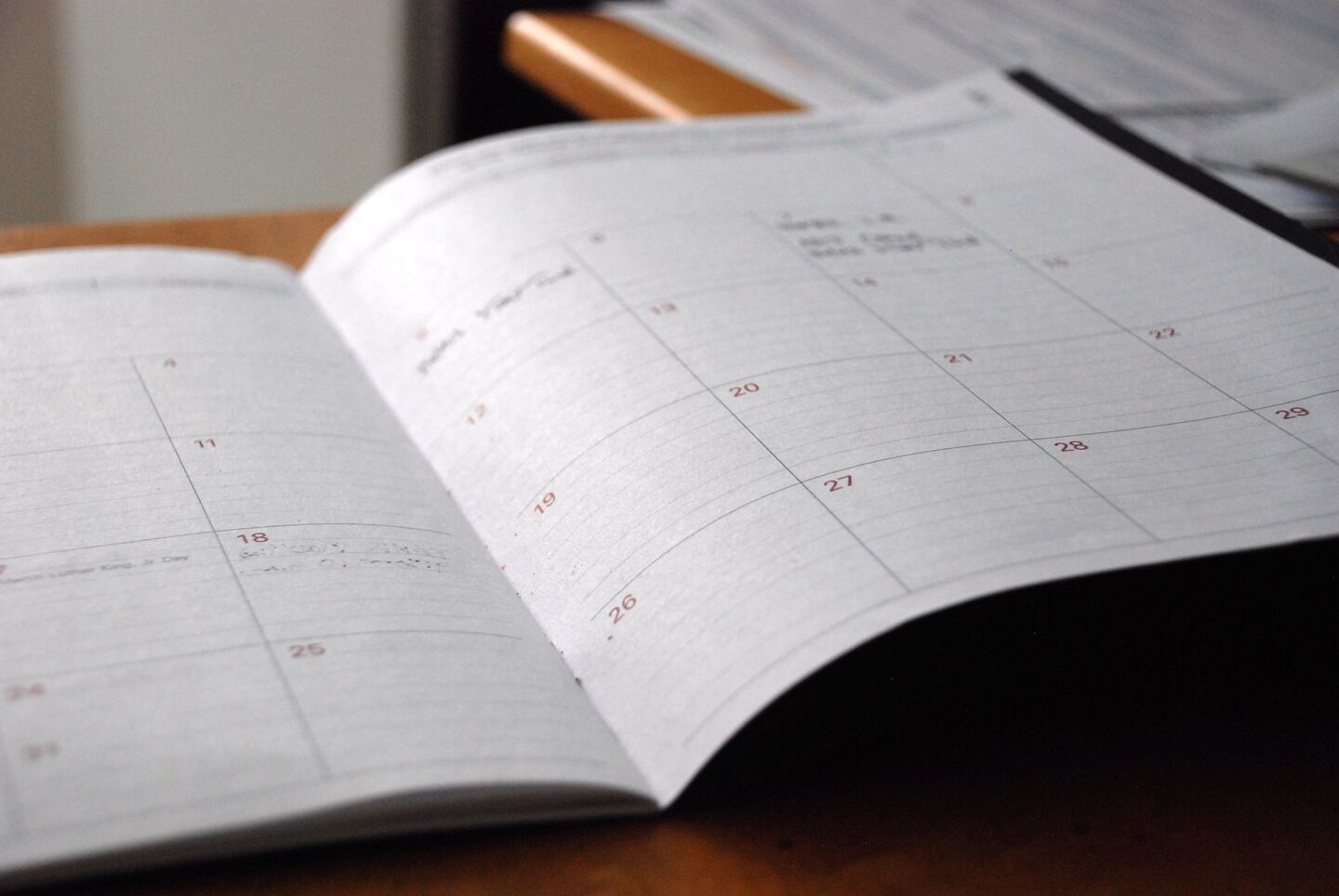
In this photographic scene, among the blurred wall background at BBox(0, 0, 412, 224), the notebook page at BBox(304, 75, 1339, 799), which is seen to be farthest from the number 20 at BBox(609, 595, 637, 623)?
the blurred wall background at BBox(0, 0, 412, 224)

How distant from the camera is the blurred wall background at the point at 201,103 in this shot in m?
1.24

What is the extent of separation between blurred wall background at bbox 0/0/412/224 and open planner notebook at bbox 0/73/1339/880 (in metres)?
0.79

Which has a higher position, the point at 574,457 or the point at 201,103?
the point at 201,103

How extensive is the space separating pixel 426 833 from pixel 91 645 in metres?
0.09

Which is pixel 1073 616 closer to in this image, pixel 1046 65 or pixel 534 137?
pixel 534 137

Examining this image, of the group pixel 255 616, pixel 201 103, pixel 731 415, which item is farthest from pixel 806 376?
pixel 201 103

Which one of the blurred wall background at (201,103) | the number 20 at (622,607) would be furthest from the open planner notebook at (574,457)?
the blurred wall background at (201,103)

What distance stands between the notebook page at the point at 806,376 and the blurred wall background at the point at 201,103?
0.75 metres

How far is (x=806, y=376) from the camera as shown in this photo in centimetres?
36

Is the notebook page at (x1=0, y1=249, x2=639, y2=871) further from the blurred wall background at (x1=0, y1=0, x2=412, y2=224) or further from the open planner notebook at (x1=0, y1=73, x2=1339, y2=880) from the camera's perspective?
the blurred wall background at (x1=0, y1=0, x2=412, y2=224)

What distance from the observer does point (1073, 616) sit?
0.95ft

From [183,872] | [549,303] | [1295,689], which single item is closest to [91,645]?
[183,872]

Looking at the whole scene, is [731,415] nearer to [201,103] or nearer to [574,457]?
[574,457]

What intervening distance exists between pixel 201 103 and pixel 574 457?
109 centimetres
